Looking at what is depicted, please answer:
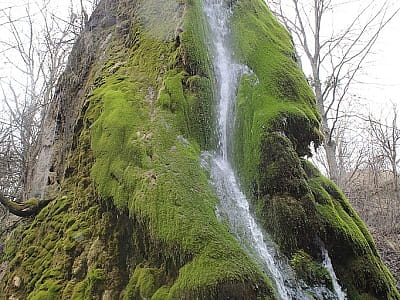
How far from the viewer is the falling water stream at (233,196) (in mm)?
3541

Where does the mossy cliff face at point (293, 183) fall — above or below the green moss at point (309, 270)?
above

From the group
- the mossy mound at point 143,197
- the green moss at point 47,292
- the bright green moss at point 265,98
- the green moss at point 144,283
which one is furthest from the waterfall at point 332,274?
the green moss at point 47,292

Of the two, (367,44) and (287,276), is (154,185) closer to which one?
(287,276)

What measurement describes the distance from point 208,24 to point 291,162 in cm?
207

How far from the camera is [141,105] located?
452cm

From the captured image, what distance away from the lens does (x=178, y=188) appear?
11.7ft

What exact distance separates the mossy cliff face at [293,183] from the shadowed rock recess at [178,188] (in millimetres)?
14

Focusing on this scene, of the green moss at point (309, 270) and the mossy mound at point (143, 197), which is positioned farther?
the green moss at point (309, 270)

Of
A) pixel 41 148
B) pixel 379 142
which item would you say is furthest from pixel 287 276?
pixel 379 142

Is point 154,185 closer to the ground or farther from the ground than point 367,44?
closer to the ground

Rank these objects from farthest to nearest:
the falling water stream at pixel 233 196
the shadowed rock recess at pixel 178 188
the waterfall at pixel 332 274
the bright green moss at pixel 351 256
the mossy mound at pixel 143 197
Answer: the bright green moss at pixel 351 256 < the waterfall at pixel 332 274 < the falling water stream at pixel 233 196 < the shadowed rock recess at pixel 178 188 < the mossy mound at pixel 143 197

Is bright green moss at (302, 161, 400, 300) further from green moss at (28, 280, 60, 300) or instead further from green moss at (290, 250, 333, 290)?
green moss at (28, 280, 60, 300)

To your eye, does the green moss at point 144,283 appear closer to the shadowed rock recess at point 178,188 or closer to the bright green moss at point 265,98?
the shadowed rock recess at point 178,188

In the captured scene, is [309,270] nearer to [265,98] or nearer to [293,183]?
[293,183]
